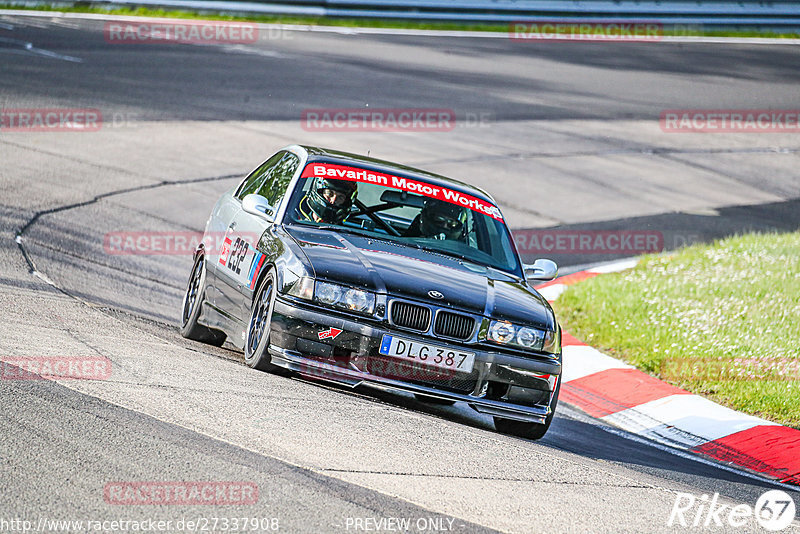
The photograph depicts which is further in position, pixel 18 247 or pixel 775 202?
pixel 775 202

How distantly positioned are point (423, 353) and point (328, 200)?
5.53 ft

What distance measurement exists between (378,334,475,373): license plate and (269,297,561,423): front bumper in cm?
3

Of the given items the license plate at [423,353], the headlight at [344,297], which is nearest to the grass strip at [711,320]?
the license plate at [423,353]

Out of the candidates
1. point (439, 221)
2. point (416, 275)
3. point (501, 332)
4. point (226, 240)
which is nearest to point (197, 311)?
point (226, 240)

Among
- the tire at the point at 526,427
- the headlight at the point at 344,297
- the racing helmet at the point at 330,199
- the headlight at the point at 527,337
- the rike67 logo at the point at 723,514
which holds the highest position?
the racing helmet at the point at 330,199

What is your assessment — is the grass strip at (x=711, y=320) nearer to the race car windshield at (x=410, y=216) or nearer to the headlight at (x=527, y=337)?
the race car windshield at (x=410, y=216)

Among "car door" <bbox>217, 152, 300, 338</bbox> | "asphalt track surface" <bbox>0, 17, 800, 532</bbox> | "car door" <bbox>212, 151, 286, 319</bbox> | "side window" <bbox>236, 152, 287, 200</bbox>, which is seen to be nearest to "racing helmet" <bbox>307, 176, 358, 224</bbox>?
"car door" <bbox>217, 152, 300, 338</bbox>

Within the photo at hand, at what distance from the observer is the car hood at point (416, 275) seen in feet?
21.3

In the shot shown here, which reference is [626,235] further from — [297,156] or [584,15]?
[584,15]

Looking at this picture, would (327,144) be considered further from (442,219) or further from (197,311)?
(442,219)

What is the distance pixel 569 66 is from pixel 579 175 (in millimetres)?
10248

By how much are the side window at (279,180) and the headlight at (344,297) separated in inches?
56.3

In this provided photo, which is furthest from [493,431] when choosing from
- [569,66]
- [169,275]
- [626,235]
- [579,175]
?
[569,66]

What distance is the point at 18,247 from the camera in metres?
9.88
